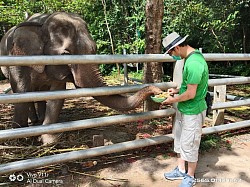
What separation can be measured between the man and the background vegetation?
946cm

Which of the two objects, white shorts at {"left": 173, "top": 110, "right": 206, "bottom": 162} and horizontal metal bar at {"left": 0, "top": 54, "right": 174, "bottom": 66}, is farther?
white shorts at {"left": 173, "top": 110, "right": 206, "bottom": 162}

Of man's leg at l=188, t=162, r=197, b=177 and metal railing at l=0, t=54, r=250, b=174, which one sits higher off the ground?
metal railing at l=0, t=54, r=250, b=174

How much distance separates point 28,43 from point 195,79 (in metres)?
2.79


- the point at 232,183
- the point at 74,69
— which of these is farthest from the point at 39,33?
the point at 232,183

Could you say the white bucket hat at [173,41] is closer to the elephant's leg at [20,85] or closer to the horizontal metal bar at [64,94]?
the horizontal metal bar at [64,94]

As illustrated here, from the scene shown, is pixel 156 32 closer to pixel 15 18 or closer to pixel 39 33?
pixel 39 33

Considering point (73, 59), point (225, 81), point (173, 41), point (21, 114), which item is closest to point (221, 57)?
point (225, 81)

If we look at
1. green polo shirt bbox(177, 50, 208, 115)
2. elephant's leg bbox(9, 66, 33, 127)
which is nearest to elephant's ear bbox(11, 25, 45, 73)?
elephant's leg bbox(9, 66, 33, 127)

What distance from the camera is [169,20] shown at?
13.1m

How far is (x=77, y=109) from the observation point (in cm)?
659

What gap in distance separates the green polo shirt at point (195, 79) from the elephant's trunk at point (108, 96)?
14.8 inches

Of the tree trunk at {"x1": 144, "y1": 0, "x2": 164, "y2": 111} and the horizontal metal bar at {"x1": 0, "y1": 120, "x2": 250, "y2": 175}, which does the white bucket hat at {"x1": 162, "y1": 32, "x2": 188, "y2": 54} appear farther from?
the tree trunk at {"x1": 144, "y1": 0, "x2": 164, "y2": 111}

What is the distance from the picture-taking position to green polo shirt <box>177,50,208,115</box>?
2.57m

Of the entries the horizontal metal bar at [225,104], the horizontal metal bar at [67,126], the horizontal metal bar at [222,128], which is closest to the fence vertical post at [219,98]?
the horizontal metal bar at [225,104]
